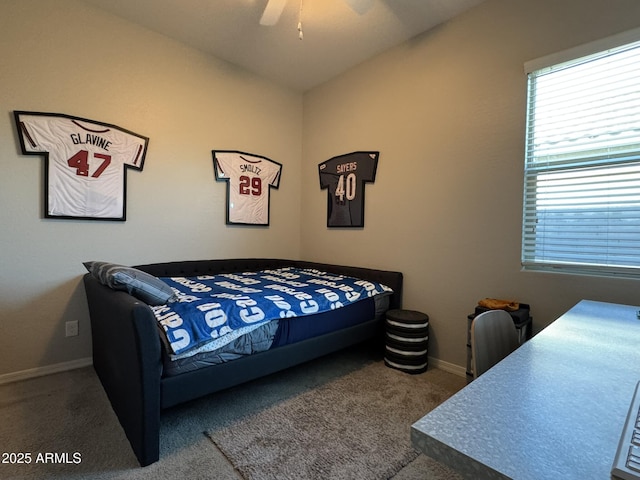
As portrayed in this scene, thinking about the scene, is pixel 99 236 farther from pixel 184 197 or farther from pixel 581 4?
pixel 581 4

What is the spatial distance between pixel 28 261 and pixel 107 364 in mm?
1119

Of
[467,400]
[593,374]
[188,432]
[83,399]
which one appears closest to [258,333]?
[188,432]

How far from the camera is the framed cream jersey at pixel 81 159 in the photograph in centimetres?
226

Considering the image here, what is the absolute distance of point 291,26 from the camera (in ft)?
8.61

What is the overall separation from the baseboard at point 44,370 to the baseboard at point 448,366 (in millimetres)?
2933

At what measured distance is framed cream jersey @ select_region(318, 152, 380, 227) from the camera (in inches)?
123

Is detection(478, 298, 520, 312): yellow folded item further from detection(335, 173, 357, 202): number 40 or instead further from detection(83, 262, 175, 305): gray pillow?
detection(83, 262, 175, 305): gray pillow

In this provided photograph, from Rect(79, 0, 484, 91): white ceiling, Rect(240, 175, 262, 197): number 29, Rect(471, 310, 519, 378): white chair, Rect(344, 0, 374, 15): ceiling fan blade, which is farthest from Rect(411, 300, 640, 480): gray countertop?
Rect(240, 175, 262, 197): number 29

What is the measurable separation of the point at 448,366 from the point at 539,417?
2175mm

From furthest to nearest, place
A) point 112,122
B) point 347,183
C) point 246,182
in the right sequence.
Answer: point 246,182 → point 347,183 → point 112,122

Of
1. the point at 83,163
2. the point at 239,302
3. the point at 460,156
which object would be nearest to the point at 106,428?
the point at 239,302

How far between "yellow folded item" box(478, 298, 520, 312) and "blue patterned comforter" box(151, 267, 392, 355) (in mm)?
834

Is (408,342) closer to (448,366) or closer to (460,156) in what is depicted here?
(448,366)

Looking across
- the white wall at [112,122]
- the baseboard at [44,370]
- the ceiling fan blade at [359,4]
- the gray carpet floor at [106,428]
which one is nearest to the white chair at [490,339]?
the gray carpet floor at [106,428]
